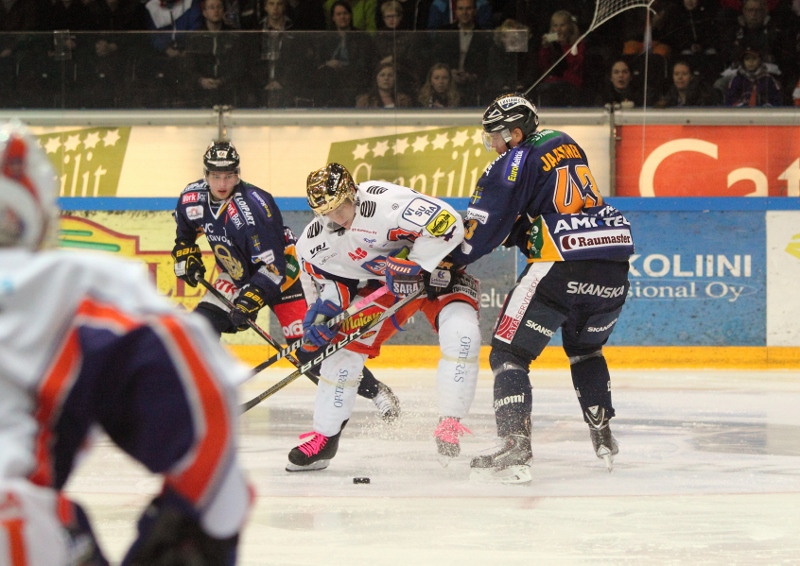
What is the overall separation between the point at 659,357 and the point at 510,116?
319cm

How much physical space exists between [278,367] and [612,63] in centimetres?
285

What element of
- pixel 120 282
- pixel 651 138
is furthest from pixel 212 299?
pixel 120 282

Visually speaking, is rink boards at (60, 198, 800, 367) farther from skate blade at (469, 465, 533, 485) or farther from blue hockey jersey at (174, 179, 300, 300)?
skate blade at (469, 465, 533, 485)

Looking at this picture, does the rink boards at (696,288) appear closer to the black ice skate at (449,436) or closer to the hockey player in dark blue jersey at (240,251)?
the hockey player in dark blue jersey at (240,251)

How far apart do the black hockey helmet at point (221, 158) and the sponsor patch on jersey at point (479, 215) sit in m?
1.50

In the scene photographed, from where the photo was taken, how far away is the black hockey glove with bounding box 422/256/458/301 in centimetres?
397

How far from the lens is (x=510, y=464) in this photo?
3.73 metres

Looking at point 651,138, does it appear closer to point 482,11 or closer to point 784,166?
point 784,166

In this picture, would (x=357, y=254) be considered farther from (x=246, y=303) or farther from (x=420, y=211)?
(x=246, y=303)

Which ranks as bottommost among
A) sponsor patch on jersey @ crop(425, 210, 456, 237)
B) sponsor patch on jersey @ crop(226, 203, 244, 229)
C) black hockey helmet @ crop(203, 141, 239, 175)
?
sponsor patch on jersey @ crop(226, 203, 244, 229)

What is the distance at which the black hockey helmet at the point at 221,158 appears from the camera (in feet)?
16.4


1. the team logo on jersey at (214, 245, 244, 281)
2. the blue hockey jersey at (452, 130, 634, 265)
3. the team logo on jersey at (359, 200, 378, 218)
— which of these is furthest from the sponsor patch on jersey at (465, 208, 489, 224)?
the team logo on jersey at (214, 245, 244, 281)

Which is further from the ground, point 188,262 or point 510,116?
point 510,116

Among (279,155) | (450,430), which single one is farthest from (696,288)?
(450,430)
